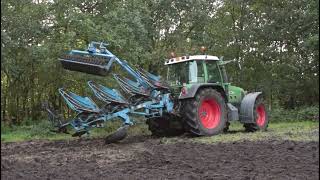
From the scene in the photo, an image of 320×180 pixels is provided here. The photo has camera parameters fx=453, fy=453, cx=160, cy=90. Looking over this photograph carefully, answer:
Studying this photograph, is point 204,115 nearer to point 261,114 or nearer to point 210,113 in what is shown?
point 210,113

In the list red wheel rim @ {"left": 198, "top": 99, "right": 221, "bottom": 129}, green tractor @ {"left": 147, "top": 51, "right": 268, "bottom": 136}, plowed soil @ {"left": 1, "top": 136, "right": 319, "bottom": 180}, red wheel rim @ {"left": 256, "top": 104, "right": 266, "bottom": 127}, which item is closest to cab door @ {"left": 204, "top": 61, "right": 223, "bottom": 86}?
green tractor @ {"left": 147, "top": 51, "right": 268, "bottom": 136}

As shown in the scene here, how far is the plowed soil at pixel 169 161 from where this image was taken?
5621mm

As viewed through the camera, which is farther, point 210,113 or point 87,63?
point 210,113

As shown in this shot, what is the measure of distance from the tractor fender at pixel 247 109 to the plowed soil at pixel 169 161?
10.3 ft

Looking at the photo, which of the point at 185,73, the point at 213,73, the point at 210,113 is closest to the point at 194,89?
the point at 185,73

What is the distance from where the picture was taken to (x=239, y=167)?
602cm

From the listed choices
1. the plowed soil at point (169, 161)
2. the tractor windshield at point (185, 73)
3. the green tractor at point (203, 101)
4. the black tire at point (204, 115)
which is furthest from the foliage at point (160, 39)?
the plowed soil at point (169, 161)

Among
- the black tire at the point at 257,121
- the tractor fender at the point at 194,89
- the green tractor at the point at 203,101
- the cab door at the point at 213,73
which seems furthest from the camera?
the black tire at the point at 257,121

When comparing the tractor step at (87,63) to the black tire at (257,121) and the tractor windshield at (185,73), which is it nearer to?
the tractor windshield at (185,73)

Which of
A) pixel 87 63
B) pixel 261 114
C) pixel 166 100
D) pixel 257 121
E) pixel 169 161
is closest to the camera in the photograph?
pixel 169 161

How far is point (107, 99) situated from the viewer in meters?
9.95

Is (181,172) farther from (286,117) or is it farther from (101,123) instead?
(286,117)

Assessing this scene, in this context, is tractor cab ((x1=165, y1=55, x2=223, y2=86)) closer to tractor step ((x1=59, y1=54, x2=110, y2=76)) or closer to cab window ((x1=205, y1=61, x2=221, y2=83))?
cab window ((x1=205, y1=61, x2=221, y2=83))

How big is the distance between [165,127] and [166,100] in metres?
1.60
